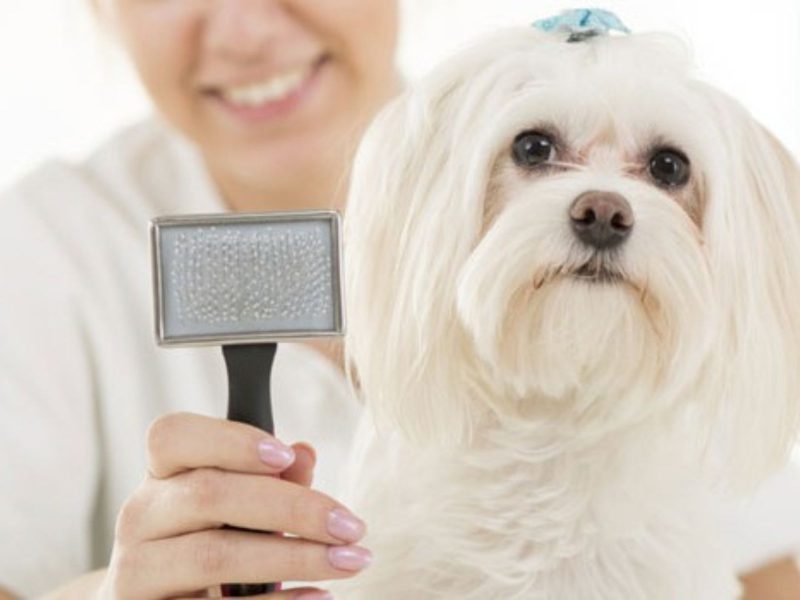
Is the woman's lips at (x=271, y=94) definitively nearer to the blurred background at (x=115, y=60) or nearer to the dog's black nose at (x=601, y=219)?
the blurred background at (x=115, y=60)

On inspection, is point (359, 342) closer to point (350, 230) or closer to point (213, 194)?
point (350, 230)

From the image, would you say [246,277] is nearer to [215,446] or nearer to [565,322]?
[215,446]

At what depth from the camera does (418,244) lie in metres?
1.20

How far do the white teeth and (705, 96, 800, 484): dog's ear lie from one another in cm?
82

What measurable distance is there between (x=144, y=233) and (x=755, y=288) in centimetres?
117

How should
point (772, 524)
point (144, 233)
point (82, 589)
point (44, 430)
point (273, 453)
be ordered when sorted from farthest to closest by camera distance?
point (144, 233)
point (44, 430)
point (772, 524)
point (82, 589)
point (273, 453)

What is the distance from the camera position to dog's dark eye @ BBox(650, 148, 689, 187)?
1.18 m

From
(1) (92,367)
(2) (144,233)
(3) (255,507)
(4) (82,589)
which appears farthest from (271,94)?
(3) (255,507)

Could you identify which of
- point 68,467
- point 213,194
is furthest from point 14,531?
point 213,194

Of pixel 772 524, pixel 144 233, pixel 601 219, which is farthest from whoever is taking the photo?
pixel 144 233

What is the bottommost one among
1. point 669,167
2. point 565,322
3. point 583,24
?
point 565,322

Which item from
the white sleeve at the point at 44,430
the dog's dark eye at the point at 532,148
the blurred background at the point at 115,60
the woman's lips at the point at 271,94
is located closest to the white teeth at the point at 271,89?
the woman's lips at the point at 271,94

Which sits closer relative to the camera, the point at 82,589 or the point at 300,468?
the point at 300,468

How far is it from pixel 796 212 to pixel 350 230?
416mm
